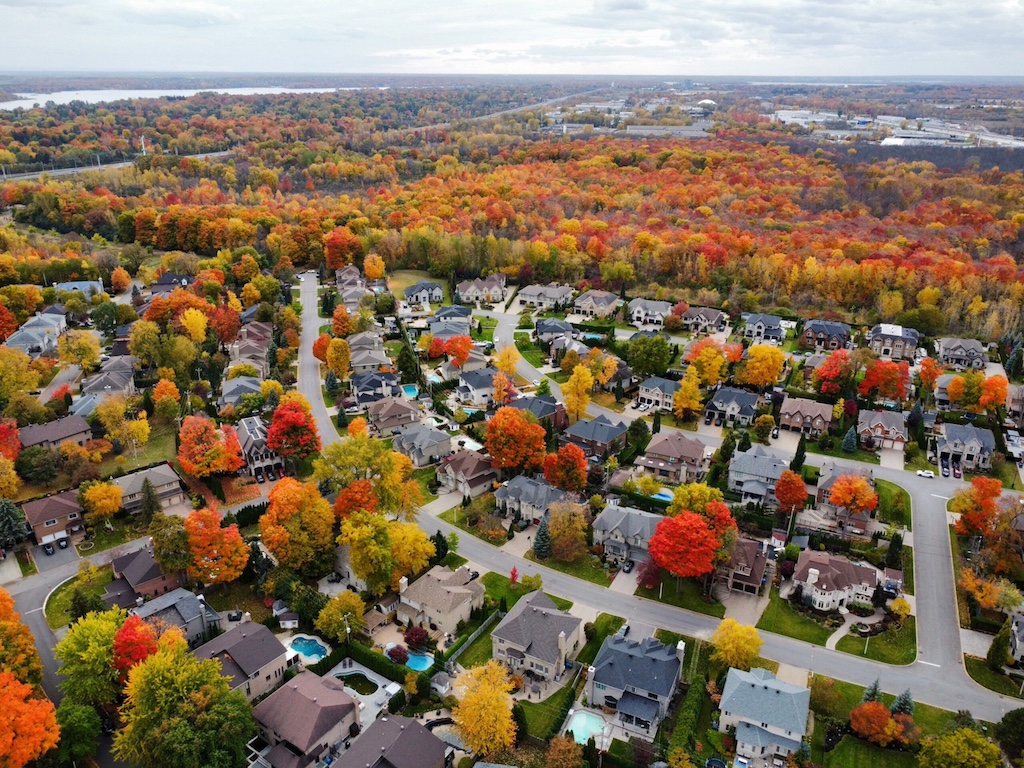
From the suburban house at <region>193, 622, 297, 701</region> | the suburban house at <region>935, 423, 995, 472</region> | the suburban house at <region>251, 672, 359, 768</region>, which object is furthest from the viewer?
the suburban house at <region>935, 423, 995, 472</region>

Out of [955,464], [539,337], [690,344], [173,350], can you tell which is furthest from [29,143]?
[955,464]

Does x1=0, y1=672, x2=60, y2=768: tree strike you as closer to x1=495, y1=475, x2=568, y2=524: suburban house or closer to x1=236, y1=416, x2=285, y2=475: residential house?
x1=236, y1=416, x2=285, y2=475: residential house

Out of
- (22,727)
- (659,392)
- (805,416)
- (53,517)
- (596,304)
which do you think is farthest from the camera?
(596,304)

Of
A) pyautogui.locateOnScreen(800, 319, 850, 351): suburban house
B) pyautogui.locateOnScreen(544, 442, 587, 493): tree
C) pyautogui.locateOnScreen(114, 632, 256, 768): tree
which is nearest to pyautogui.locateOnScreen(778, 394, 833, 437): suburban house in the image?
pyautogui.locateOnScreen(800, 319, 850, 351): suburban house

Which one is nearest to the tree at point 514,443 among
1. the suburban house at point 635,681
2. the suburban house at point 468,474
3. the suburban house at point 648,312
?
the suburban house at point 468,474

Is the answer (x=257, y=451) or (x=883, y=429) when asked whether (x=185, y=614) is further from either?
(x=883, y=429)

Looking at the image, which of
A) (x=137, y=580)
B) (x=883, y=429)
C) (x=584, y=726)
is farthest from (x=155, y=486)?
(x=883, y=429)
